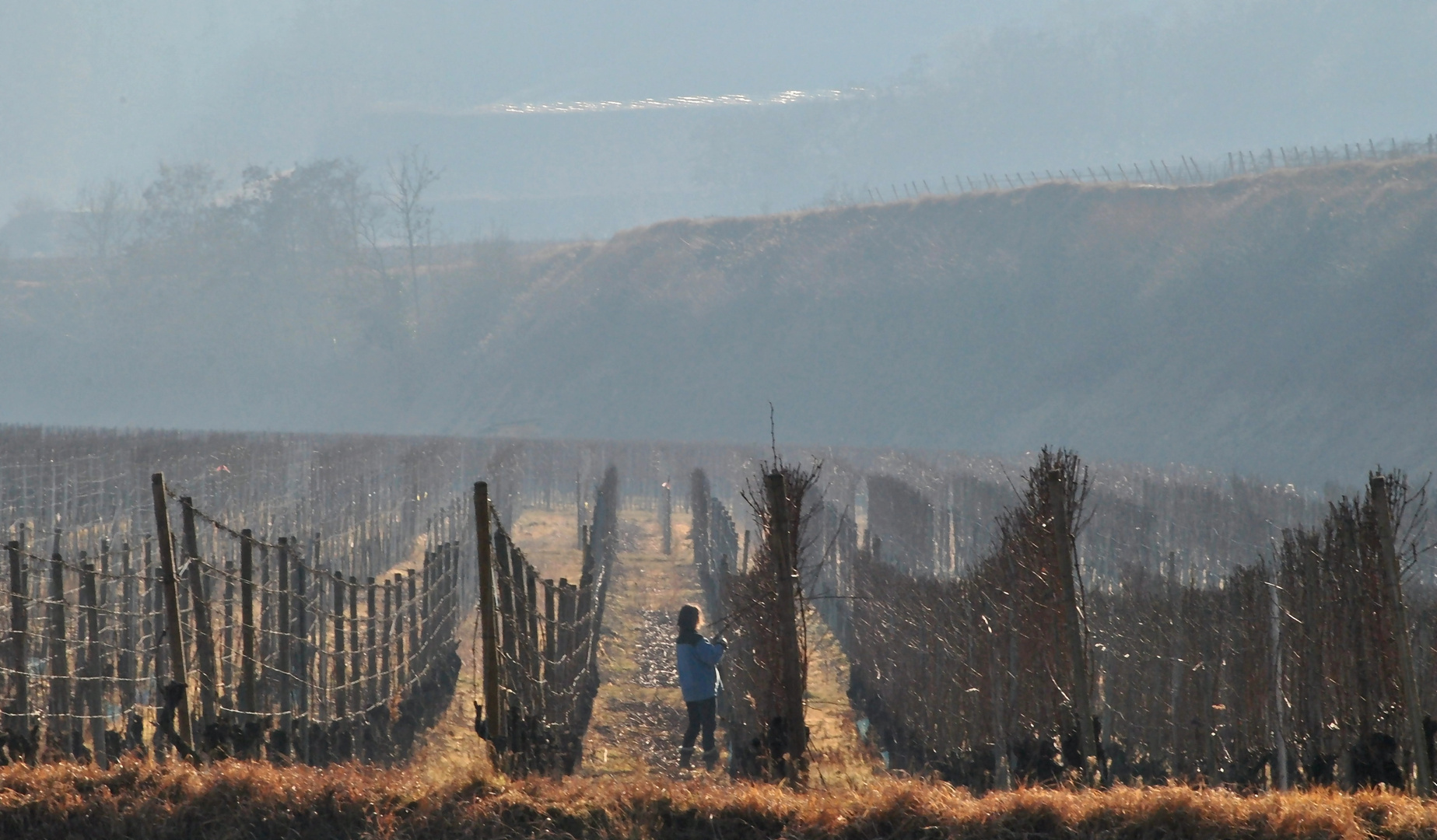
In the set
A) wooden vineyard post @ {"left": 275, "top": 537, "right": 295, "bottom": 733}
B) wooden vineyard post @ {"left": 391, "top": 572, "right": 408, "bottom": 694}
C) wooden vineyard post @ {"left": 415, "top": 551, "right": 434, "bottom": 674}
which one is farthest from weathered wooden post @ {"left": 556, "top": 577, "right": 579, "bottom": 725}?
wooden vineyard post @ {"left": 275, "top": 537, "right": 295, "bottom": 733}

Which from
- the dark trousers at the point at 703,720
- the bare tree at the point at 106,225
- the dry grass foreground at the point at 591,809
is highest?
the bare tree at the point at 106,225

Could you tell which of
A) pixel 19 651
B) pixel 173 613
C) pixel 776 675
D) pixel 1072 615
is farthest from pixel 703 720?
pixel 19 651

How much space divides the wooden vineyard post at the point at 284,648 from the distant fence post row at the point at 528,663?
4.11 feet

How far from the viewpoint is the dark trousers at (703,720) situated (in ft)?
38.4

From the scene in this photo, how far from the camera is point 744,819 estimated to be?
708 cm

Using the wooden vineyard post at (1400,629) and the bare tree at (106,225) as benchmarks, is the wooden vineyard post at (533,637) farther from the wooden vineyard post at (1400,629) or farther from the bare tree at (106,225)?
the bare tree at (106,225)

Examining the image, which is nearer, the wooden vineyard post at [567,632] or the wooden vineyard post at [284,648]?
the wooden vineyard post at [284,648]

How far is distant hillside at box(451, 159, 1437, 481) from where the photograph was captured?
171ft

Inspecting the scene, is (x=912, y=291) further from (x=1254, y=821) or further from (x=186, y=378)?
(x=1254, y=821)

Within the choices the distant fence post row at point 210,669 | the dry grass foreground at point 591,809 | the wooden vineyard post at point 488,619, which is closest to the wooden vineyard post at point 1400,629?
the dry grass foreground at point 591,809

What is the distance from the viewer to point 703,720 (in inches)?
466

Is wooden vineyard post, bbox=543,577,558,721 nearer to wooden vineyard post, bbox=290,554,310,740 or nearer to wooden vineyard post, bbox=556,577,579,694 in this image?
wooden vineyard post, bbox=556,577,579,694

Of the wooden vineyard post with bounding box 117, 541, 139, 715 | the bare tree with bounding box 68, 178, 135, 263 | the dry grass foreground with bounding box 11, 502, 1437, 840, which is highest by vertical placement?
the bare tree with bounding box 68, 178, 135, 263

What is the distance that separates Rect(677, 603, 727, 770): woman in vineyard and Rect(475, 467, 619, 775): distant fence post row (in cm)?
94
